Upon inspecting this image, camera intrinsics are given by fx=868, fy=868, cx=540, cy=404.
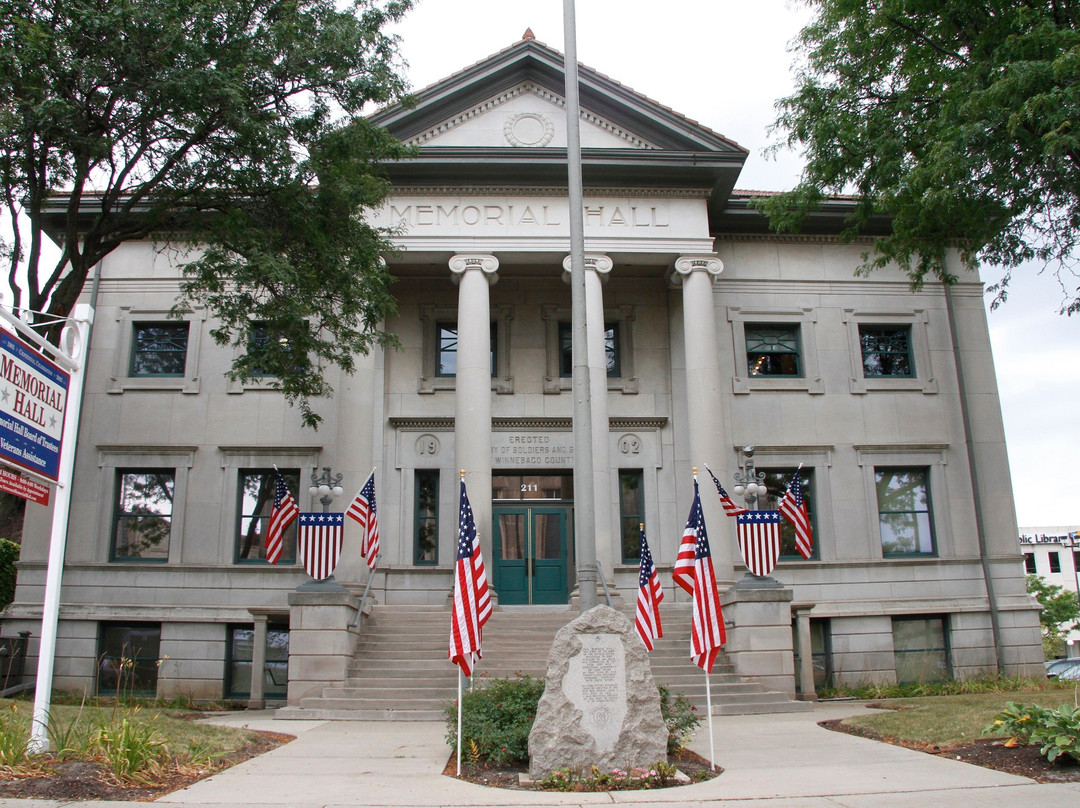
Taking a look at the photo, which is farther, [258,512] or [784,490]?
[784,490]

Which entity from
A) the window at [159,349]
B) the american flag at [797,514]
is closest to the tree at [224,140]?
the window at [159,349]

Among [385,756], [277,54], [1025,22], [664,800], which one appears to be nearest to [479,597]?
[385,756]

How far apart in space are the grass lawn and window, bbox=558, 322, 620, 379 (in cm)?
1021

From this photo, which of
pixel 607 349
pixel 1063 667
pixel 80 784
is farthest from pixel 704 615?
pixel 1063 667

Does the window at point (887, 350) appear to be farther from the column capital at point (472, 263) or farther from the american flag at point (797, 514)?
the column capital at point (472, 263)

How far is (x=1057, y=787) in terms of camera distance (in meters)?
7.67

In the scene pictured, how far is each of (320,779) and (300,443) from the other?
1348cm

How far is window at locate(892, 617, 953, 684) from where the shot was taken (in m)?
20.7

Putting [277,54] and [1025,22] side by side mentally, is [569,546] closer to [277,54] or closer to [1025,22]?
[277,54]

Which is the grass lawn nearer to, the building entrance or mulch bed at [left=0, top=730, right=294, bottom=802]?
the building entrance

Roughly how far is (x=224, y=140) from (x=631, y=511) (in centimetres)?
1260

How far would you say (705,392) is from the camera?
2019 cm

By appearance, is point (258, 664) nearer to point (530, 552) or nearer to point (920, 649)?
point (530, 552)

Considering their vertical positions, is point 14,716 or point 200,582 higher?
point 200,582
